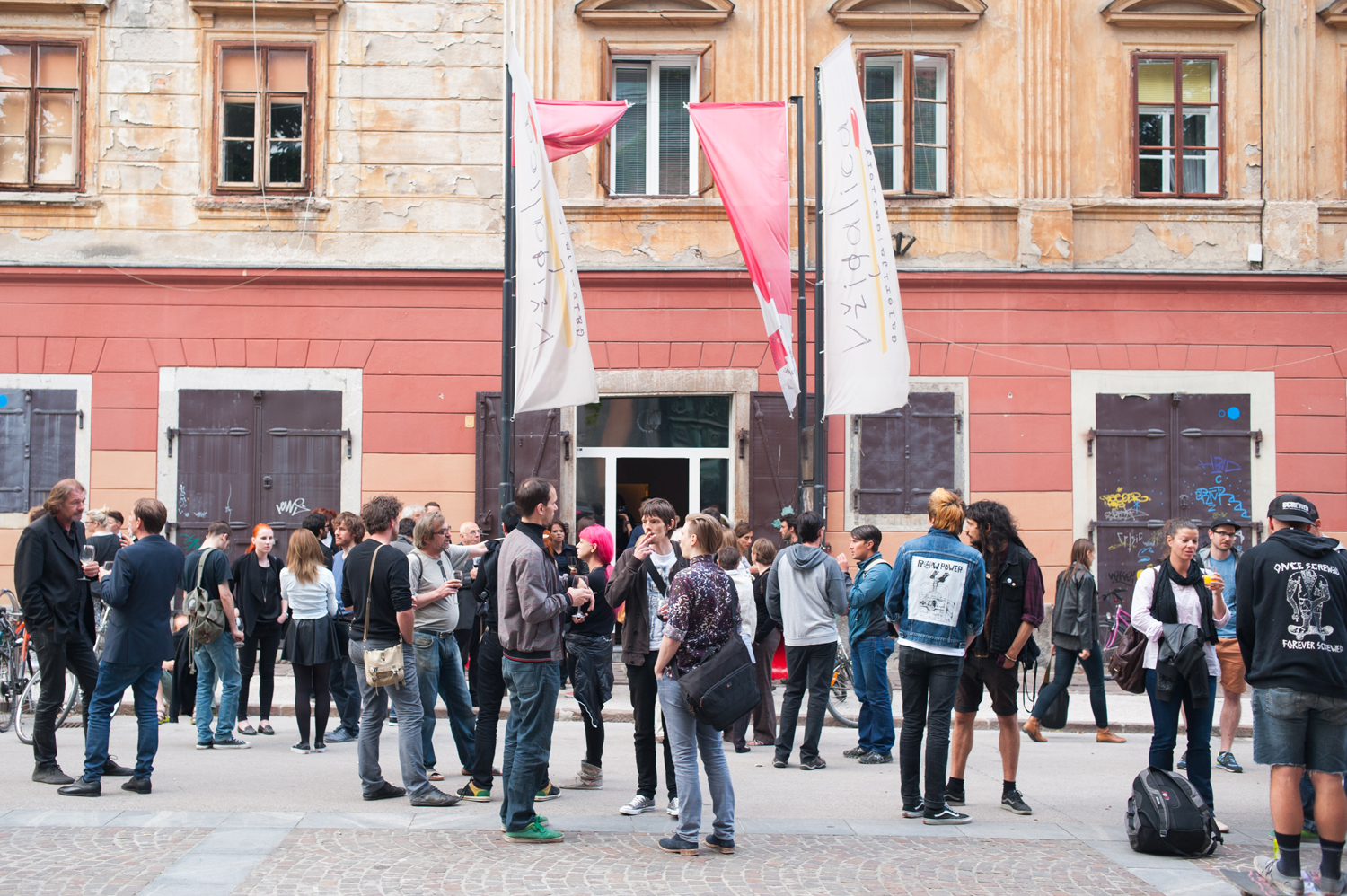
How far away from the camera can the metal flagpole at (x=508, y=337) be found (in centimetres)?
1123

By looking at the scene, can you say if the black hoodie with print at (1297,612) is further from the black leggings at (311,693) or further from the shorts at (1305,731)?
the black leggings at (311,693)

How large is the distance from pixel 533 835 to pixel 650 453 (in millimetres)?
8411

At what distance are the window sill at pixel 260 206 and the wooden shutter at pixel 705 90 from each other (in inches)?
172

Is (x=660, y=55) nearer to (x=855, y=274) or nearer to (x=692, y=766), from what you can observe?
(x=855, y=274)

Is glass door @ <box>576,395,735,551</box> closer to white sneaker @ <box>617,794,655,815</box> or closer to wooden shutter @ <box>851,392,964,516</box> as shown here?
wooden shutter @ <box>851,392,964,516</box>

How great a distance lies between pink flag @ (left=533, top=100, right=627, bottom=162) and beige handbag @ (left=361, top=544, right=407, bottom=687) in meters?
5.86

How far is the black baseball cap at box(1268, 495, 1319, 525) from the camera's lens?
581 centimetres

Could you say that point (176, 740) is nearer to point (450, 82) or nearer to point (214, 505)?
point (214, 505)

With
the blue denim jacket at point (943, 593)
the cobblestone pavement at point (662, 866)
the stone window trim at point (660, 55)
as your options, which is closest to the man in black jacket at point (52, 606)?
the cobblestone pavement at point (662, 866)

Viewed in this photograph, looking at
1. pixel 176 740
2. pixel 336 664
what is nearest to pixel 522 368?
pixel 336 664

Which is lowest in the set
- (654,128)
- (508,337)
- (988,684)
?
(988,684)

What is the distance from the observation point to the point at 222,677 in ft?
31.1

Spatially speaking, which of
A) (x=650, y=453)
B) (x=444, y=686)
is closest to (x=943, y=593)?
(x=444, y=686)

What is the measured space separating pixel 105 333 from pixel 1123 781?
1180 centimetres
